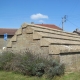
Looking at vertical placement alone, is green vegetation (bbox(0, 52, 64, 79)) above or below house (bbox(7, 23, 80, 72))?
below

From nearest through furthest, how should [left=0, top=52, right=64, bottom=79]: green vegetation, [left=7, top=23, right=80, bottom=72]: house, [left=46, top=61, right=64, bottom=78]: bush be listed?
[left=46, top=61, right=64, bottom=78]: bush < [left=0, top=52, right=64, bottom=79]: green vegetation < [left=7, top=23, right=80, bottom=72]: house

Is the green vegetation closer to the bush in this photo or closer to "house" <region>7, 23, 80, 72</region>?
the bush

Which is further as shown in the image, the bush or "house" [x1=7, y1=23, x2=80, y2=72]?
"house" [x1=7, y1=23, x2=80, y2=72]

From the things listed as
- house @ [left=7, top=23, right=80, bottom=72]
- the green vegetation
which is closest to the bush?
the green vegetation

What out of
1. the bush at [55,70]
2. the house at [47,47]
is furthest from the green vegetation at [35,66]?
the house at [47,47]

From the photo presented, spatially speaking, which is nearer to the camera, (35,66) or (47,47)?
(35,66)

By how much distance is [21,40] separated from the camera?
1160 centimetres

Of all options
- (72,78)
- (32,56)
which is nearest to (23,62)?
(32,56)

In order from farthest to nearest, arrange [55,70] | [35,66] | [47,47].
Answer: [47,47], [35,66], [55,70]

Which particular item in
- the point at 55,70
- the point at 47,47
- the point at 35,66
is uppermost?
the point at 47,47

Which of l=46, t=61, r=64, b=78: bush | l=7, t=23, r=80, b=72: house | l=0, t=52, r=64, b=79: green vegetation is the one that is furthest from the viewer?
l=7, t=23, r=80, b=72: house

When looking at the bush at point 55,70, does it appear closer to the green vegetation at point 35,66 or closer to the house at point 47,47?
the green vegetation at point 35,66

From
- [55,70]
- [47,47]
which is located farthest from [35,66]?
[47,47]

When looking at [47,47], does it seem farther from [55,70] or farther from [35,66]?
[55,70]
